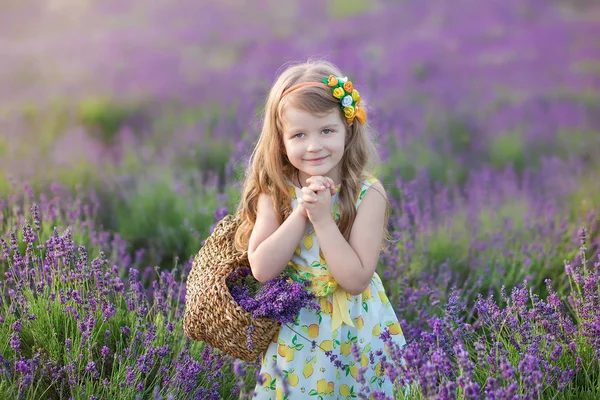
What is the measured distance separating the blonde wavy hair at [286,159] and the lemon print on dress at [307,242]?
0.36ft

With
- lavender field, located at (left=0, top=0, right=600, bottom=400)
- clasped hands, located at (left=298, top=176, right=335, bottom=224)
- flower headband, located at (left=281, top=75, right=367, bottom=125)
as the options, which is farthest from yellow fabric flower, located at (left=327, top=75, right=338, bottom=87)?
lavender field, located at (left=0, top=0, right=600, bottom=400)

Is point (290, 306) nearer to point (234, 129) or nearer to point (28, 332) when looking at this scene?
point (28, 332)

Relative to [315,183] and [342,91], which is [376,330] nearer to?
[315,183]

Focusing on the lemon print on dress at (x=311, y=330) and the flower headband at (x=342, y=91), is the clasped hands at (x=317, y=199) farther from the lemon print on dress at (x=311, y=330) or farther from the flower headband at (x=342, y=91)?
the lemon print on dress at (x=311, y=330)

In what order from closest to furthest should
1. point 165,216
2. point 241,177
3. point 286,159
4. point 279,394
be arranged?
point 279,394 → point 286,159 → point 241,177 → point 165,216

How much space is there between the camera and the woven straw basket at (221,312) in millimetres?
2486

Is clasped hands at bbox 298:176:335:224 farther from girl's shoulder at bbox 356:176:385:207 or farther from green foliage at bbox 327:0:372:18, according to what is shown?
green foliage at bbox 327:0:372:18

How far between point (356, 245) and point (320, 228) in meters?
0.15

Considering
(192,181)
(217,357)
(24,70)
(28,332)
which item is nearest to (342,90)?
(217,357)

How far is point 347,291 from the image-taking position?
8.39ft

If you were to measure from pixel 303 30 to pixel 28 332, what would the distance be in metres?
6.21

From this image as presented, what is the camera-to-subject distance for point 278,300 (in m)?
2.43

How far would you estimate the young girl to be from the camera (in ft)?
8.20

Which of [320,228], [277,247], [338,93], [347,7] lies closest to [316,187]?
[320,228]
